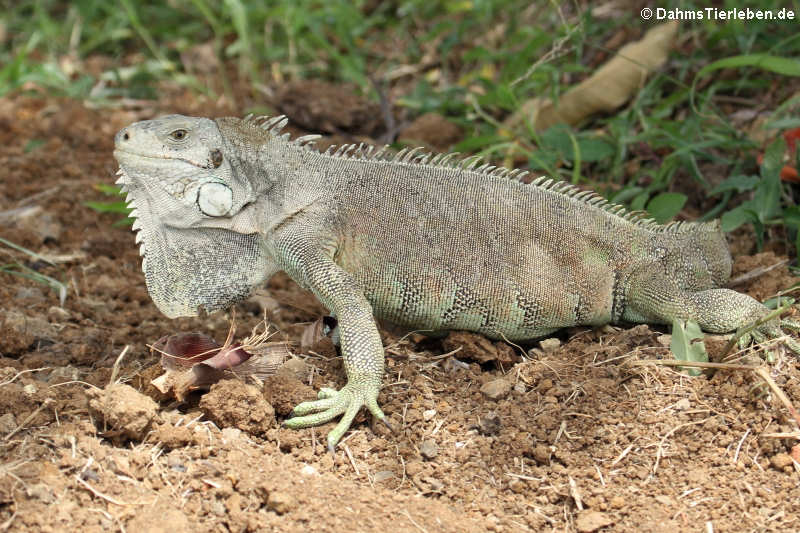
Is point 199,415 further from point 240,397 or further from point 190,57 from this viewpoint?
point 190,57

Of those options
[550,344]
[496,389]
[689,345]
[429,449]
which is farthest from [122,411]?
[689,345]

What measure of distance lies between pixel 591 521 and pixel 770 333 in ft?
5.60

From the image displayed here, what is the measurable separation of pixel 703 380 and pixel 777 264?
138 cm

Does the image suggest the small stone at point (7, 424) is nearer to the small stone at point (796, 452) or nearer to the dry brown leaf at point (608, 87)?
the small stone at point (796, 452)

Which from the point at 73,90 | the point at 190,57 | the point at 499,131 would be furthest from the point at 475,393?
the point at 190,57

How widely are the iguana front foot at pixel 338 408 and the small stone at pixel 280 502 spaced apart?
474mm

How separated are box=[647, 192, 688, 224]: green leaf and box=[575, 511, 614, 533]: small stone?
2498 mm

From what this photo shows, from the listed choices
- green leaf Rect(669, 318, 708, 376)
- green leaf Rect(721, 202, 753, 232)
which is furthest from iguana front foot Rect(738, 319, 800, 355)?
green leaf Rect(721, 202, 753, 232)

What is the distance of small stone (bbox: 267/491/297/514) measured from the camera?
3332mm

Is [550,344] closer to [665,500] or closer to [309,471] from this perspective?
[665,500]

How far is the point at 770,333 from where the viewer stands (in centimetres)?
438

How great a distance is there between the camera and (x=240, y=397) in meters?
3.87

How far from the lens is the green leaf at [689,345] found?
407cm

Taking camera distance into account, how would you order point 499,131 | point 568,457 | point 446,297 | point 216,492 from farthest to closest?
point 499,131, point 446,297, point 568,457, point 216,492
